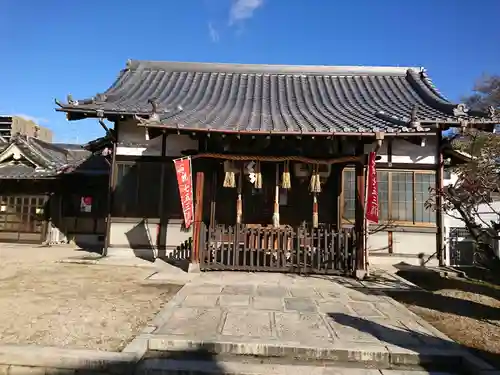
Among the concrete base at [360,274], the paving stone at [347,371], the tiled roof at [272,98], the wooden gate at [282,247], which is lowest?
the paving stone at [347,371]

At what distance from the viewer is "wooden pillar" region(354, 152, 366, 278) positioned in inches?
358

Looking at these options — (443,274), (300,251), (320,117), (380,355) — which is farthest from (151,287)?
(443,274)

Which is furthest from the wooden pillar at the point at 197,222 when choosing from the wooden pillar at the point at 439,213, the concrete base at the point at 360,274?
the wooden pillar at the point at 439,213

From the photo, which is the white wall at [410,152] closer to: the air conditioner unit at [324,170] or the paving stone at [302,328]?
the air conditioner unit at [324,170]

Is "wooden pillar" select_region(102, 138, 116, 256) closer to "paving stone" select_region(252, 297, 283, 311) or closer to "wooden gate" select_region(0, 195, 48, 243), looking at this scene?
"paving stone" select_region(252, 297, 283, 311)

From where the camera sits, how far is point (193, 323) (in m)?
5.31

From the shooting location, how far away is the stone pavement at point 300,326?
448 cm

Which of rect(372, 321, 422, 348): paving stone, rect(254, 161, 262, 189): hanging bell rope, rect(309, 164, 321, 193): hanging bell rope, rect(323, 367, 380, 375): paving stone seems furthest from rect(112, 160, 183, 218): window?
rect(323, 367, 380, 375): paving stone

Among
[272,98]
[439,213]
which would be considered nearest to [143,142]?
[272,98]

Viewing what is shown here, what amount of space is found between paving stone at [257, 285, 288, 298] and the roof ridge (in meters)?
11.0

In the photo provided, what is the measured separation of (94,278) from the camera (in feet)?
27.6

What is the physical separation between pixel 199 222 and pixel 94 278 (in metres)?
2.91

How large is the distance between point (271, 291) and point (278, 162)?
12.5ft

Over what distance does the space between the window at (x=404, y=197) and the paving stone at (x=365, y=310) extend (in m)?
5.10
